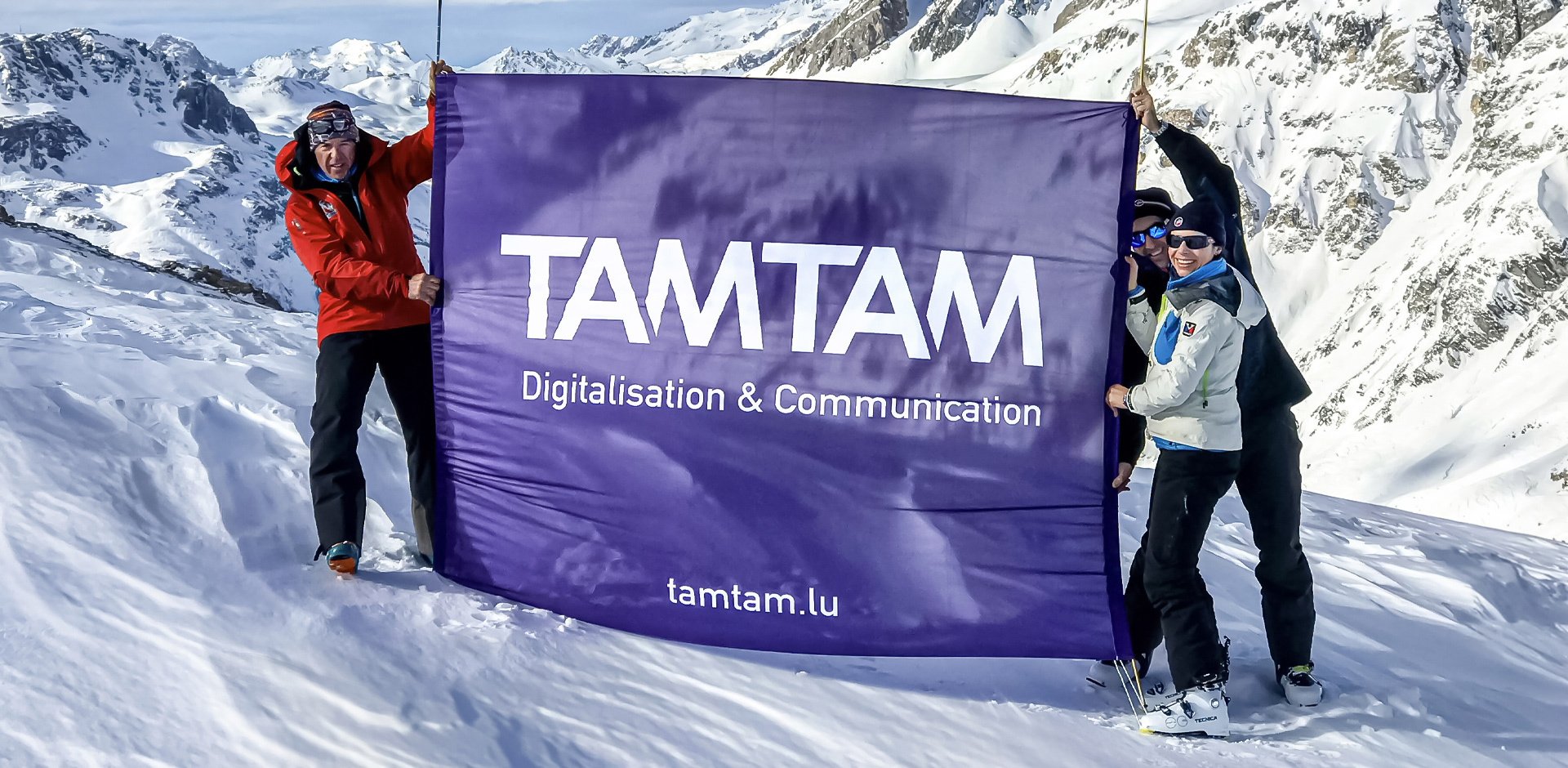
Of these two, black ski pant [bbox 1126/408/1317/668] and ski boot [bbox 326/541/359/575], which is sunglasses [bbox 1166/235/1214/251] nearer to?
black ski pant [bbox 1126/408/1317/668]

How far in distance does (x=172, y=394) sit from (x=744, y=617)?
255 cm

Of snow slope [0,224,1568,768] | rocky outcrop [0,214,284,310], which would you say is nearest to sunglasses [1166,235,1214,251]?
snow slope [0,224,1568,768]

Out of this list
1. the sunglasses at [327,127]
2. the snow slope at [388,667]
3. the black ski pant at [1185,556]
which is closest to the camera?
the snow slope at [388,667]

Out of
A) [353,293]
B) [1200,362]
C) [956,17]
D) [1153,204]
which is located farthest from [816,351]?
[956,17]

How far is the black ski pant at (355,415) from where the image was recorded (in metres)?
3.41

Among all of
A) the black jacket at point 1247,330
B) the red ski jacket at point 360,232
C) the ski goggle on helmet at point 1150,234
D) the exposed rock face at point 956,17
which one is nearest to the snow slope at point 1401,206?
the black jacket at point 1247,330

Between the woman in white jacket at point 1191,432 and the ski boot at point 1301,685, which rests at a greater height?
the woman in white jacket at point 1191,432

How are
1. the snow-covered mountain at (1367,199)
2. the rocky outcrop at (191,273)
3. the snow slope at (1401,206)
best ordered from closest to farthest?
the rocky outcrop at (191,273) < the snow slope at (1401,206) < the snow-covered mountain at (1367,199)

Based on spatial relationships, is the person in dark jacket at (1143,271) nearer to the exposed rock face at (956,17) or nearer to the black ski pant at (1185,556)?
the black ski pant at (1185,556)

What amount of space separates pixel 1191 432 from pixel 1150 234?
74 cm

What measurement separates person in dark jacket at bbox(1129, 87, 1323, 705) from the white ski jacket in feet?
Result: 0.56

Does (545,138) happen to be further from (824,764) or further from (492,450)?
(824,764)

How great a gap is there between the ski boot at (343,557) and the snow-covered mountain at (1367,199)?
3.02 meters

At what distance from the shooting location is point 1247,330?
3348 millimetres
